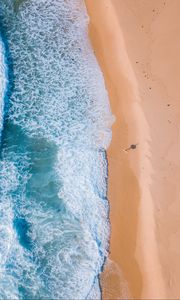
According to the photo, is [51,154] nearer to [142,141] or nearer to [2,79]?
[142,141]

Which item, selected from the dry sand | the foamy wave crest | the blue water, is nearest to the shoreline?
the dry sand

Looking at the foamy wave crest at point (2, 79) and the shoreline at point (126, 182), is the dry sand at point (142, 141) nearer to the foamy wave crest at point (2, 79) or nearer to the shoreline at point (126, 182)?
the shoreline at point (126, 182)

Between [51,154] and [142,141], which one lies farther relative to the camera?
[51,154]

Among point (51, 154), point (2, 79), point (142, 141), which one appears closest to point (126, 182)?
point (142, 141)

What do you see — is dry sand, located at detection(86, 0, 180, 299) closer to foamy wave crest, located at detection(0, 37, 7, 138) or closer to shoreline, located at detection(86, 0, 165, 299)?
shoreline, located at detection(86, 0, 165, 299)

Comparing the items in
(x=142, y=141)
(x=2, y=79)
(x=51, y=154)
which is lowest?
(x=51, y=154)

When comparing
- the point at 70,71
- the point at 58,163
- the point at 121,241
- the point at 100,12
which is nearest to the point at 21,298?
the point at 121,241

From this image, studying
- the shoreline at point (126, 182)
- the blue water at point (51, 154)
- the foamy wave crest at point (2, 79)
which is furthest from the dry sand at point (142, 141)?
the foamy wave crest at point (2, 79)

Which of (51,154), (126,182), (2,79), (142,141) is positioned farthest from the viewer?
(2,79)
